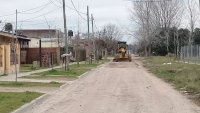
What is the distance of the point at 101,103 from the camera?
42.5 ft

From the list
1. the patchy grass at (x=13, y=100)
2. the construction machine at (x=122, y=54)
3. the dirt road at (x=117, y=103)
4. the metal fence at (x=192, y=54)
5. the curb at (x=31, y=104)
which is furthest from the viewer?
the construction machine at (x=122, y=54)

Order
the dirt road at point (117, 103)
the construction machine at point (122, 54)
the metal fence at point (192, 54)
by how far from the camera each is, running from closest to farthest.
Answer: the dirt road at point (117, 103), the metal fence at point (192, 54), the construction machine at point (122, 54)

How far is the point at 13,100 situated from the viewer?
12836 millimetres

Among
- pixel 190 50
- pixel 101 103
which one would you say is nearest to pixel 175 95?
pixel 101 103

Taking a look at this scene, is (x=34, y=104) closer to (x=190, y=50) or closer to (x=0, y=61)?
(x=0, y=61)

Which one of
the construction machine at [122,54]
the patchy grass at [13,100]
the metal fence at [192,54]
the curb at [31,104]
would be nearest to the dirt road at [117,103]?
the curb at [31,104]

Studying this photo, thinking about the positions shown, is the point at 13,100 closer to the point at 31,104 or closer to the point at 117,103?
the point at 31,104

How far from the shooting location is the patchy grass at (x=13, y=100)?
1117 cm

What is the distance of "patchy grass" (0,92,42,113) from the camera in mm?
11166

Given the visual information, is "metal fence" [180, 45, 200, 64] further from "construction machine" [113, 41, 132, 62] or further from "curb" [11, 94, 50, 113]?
"curb" [11, 94, 50, 113]

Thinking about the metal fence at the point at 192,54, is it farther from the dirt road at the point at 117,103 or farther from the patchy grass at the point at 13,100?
the patchy grass at the point at 13,100

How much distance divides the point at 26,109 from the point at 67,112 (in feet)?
4.81

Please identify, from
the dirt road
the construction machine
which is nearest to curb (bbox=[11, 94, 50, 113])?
the dirt road

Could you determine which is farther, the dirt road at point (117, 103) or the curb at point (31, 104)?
the dirt road at point (117, 103)
